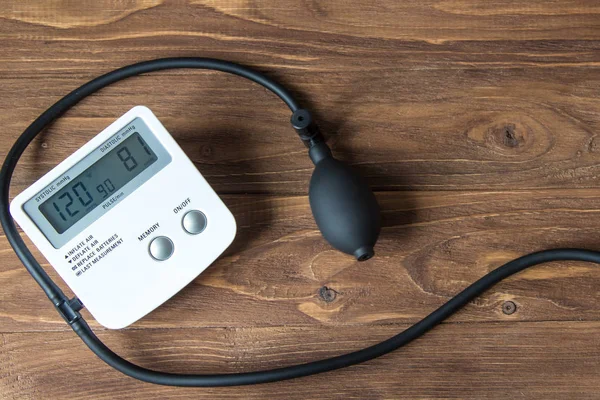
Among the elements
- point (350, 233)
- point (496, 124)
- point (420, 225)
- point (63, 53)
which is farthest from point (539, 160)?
point (63, 53)

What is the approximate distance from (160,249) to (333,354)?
0.83 feet

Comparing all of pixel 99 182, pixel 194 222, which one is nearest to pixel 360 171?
pixel 194 222

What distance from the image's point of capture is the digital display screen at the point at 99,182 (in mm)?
870

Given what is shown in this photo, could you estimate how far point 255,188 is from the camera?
935 millimetres

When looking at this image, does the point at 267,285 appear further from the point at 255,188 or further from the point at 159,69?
the point at 159,69

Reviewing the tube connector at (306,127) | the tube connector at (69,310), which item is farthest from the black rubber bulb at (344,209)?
the tube connector at (69,310)

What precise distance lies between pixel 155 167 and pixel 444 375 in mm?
441

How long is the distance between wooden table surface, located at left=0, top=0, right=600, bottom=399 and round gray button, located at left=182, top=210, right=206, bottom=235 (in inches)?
2.5

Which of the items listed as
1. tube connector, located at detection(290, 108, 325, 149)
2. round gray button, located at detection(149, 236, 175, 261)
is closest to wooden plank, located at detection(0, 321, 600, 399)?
round gray button, located at detection(149, 236, 175, 261)

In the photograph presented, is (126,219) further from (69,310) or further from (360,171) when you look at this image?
(360,171)

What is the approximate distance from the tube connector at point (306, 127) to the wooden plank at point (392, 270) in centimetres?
9

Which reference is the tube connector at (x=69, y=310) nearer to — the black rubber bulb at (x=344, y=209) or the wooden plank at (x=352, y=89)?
the wooden plank at (x=352, y=89)

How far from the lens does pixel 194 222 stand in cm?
88

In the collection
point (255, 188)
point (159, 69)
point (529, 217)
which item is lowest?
point (529, 217)
